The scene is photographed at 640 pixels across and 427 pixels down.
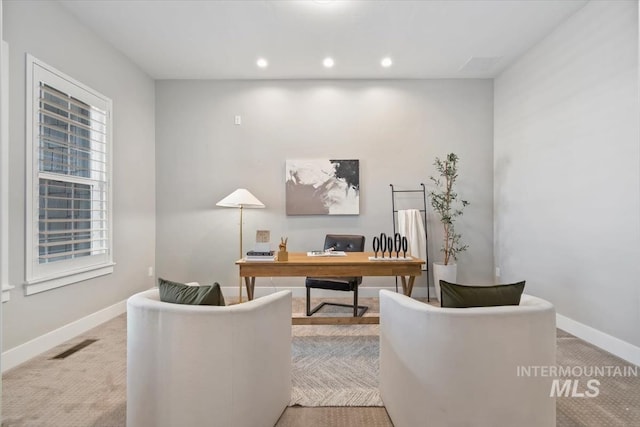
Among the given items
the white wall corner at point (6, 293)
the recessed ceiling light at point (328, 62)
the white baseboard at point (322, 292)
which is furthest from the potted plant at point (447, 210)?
the white wall corner at point (6, 293)

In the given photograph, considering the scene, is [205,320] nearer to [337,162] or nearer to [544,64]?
[337,162]

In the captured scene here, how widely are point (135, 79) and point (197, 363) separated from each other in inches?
154

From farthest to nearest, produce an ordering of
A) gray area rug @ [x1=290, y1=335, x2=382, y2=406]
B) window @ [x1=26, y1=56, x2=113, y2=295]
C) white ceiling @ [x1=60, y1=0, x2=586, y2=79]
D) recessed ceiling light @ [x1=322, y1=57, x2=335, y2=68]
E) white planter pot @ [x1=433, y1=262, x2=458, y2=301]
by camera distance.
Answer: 1. white planter pot @ [x1=433, y1=262, x2=458, y2=301]
2. recessed ceiling light @ [x1=322, y1=57, x2=335, y2=68]
3. white ceiling @ [x1=60, y1=0, x2=586, y2=79]
4. window @ [x1=26, y1=56, x2=113, y2=295]
5. gray area rug @ [x1=290, y1=335, x2=382, y2=406]

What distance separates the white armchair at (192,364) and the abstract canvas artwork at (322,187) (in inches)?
115

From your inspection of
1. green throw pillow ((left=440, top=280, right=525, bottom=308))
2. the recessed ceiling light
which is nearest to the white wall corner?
green throw pillow ((left=440, top=280, right=525, bottom=308))

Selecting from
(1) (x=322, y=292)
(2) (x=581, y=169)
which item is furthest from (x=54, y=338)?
(2) (x=581, y=169)

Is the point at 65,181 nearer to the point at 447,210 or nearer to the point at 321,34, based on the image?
the point at 321,34

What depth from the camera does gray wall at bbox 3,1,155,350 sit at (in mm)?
2592

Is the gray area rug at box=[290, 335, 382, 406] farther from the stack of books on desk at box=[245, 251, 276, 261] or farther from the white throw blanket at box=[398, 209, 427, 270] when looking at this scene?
the white throw blanket at box=[398, 209, 427, 270]

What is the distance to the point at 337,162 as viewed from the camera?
4527 mm

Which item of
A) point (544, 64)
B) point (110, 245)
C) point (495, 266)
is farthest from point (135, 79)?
point (495, 266)

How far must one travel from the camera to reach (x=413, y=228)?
432cm

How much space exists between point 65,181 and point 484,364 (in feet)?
11.7

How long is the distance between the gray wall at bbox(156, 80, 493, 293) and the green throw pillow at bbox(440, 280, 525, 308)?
2869 mm
